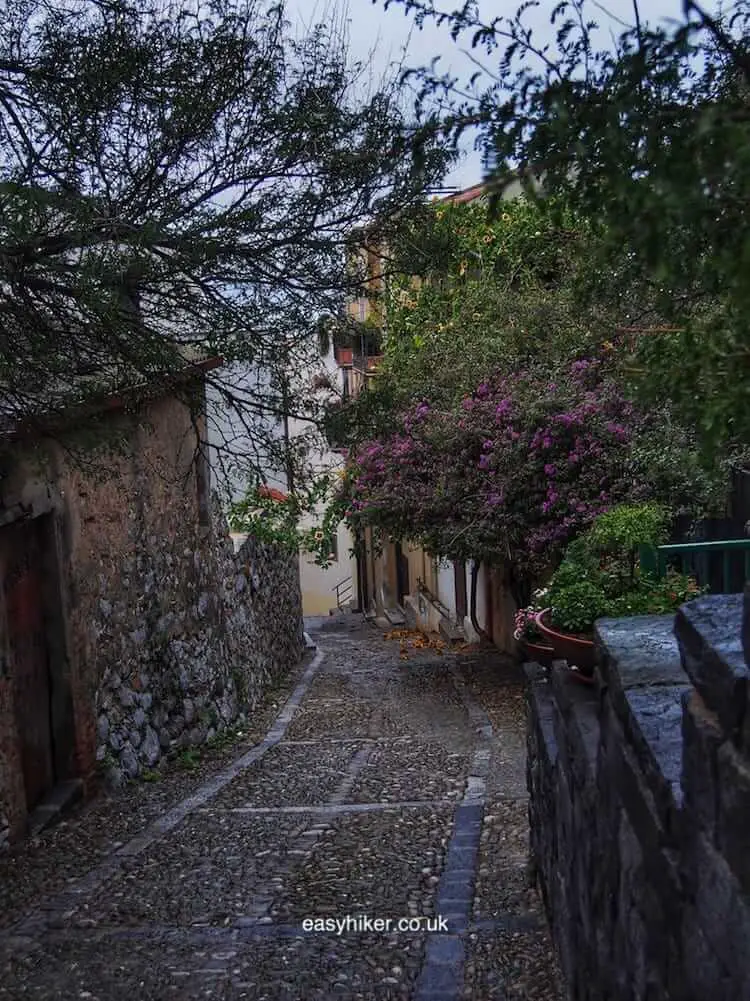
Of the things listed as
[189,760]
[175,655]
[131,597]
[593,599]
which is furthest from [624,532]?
[175,655]

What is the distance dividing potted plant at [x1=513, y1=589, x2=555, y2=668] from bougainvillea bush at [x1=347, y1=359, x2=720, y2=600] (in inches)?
198

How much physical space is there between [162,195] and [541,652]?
294 centimetres

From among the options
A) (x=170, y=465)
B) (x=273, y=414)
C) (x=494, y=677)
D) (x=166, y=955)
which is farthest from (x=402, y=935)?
(x=494, y=677)

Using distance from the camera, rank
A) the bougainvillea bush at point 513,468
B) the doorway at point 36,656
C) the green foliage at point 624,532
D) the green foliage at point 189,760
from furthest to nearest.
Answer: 1. the bougainvillea bush at point 513,468
2. the green foliage at point 189,760
3. the doorway at point 36,656
4. the green foliage at point 624,532

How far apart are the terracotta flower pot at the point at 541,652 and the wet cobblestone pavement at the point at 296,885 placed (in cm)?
106

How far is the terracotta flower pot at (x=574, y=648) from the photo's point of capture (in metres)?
4.15

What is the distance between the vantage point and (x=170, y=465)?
32.4 feet

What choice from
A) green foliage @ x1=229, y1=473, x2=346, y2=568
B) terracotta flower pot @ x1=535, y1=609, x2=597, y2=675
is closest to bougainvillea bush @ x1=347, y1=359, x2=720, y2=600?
green foliage @ x1=229, y1=473, x2=346, y2=568

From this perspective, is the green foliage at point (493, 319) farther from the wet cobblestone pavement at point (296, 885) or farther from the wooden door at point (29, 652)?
the wooden door at point (29, 652)

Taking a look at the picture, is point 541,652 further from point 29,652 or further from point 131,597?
point 131,597

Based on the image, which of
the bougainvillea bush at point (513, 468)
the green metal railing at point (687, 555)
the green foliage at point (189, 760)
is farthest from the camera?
the bougainvillea bush at point (513, 468)

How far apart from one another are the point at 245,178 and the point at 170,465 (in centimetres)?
492

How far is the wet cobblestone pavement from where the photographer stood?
4137 millimetres

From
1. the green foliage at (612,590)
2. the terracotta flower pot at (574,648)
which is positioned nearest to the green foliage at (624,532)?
the green foliage at (612,590)
